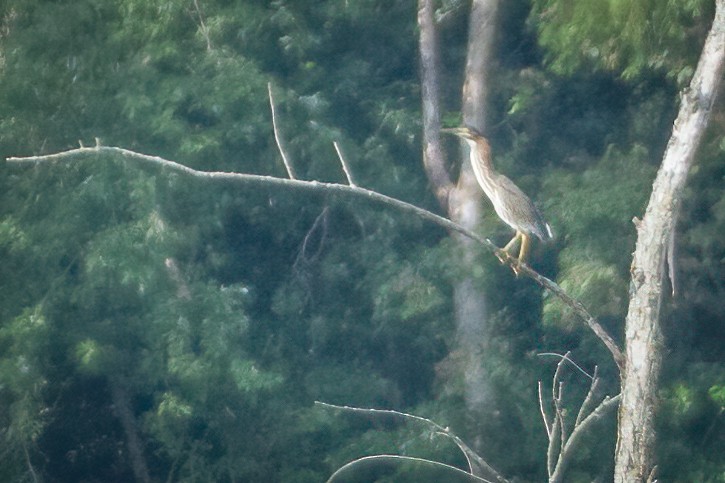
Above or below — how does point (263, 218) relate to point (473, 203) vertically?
below

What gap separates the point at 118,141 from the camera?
31.0 ft

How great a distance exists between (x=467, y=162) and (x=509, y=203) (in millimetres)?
3512

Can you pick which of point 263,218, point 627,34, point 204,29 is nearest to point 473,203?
point 263,218

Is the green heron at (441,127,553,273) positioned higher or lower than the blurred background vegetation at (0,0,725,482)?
higher

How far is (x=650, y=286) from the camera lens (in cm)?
520

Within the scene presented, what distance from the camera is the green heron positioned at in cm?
639

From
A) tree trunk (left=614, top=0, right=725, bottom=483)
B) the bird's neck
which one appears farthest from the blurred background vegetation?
tree trunk (left=614, top=0, right=725, bottom=483)

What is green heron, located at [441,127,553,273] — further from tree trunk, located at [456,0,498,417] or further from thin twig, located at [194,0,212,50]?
thin twig, located at [194,0,212,50]

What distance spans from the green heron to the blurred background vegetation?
206 centimetres

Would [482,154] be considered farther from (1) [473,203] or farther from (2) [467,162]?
(2) [467,162]

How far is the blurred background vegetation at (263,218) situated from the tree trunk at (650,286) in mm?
3168

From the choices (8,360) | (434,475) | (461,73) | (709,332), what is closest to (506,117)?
(461,73)

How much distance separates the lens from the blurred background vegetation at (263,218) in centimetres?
905

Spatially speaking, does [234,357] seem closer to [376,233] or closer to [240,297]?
[240,297]
